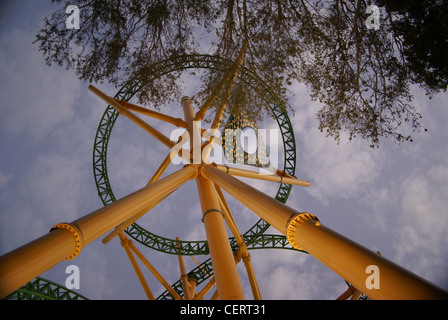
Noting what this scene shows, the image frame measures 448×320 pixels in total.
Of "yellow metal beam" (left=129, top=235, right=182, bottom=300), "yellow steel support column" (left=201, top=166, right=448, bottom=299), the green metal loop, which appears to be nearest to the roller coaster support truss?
"yellow steel support column" (left=201, top=166, right=448, bottom=299)

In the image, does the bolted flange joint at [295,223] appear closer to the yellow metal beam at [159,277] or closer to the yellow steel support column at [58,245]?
the yellow steel support column at [58,245]

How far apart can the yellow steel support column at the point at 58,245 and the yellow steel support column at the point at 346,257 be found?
1866 millimetres

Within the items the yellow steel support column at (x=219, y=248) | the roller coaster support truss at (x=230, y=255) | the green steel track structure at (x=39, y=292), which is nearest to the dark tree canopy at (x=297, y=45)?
Answer: the yellow steel support column at (x=219, y=248)

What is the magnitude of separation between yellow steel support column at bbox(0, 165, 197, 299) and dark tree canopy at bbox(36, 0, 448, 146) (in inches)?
146

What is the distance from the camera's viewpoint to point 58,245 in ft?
8.27

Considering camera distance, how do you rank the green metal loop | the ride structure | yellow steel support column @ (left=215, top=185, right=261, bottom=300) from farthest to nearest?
the green metal loop
yellow steel support column @ (left=215, top=185, right=261, bottom=300)
the ride structure

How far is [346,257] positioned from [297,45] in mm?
4949

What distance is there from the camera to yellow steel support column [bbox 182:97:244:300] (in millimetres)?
3742

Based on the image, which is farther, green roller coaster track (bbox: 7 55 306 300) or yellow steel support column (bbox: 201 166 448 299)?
green roller coaster track (bbox: 7 55 306 300)

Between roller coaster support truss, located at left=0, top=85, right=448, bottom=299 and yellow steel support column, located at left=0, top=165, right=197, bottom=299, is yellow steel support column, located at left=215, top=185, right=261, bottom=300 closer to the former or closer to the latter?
roller coaster support truss, located at left=0, top=85, right=448, bottom=299

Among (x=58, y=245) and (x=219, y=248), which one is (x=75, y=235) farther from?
(x=219, y=248)

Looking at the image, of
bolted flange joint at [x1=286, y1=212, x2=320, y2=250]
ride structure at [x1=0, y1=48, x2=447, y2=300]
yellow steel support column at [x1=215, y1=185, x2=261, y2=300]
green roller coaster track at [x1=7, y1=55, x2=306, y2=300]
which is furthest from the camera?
green roller coaster track at [x1=7, y1=55, x2=306, y2=300]

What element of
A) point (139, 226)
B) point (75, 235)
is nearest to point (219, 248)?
point (75, 235)

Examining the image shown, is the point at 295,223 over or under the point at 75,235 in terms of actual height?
under
